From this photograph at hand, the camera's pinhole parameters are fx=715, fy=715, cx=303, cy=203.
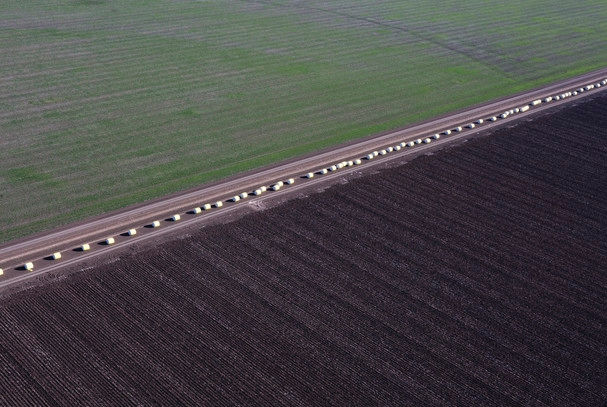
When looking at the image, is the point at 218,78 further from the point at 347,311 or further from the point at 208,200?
the point at 347,311

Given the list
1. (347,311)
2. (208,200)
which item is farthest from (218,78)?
(347,311)

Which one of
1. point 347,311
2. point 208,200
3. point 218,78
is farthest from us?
point 218,78

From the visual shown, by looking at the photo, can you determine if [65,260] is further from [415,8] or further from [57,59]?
[415,8]

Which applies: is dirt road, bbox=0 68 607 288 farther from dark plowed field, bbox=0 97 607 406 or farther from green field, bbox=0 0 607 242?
dark plowed field, bbox=0 97 607 406

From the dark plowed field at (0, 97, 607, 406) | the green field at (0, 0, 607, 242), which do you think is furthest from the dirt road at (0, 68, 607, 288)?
the dark plowed field at (0, 97, 607, 406)

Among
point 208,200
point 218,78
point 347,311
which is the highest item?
point 218,78
